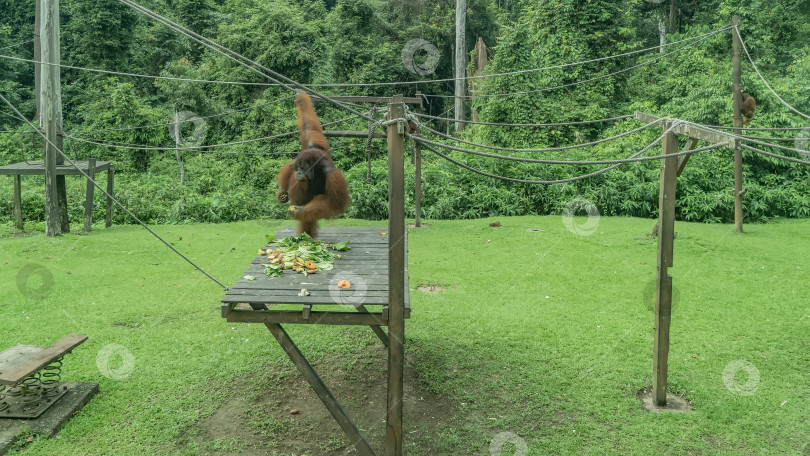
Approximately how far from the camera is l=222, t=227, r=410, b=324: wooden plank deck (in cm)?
333

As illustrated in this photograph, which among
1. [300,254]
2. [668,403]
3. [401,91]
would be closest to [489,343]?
[668,403]

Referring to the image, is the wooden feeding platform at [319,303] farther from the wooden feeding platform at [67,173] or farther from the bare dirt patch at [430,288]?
the wooden feeding platform at [67,173]

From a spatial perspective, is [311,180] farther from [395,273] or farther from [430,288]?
[430,288]

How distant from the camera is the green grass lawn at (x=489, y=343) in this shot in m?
3.88

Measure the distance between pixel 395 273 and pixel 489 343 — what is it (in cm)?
237

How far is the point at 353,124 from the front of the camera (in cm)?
1698

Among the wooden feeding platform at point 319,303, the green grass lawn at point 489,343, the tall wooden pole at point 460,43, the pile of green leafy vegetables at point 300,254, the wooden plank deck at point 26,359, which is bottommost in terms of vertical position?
the green grass lawn at point 489,343

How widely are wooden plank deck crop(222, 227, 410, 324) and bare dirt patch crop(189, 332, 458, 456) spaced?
0.85 metres

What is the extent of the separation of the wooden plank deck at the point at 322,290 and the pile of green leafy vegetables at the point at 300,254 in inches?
2.2

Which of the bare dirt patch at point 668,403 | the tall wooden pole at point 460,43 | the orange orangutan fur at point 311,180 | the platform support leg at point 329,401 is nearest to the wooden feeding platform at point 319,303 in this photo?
the platform support leg at point 329,401

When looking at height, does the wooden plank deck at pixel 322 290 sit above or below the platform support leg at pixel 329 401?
above

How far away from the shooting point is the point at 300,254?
433 cm

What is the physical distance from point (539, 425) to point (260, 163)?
1218cm

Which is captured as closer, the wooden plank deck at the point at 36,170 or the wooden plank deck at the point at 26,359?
the wooden plank deck at the point at 26,359
